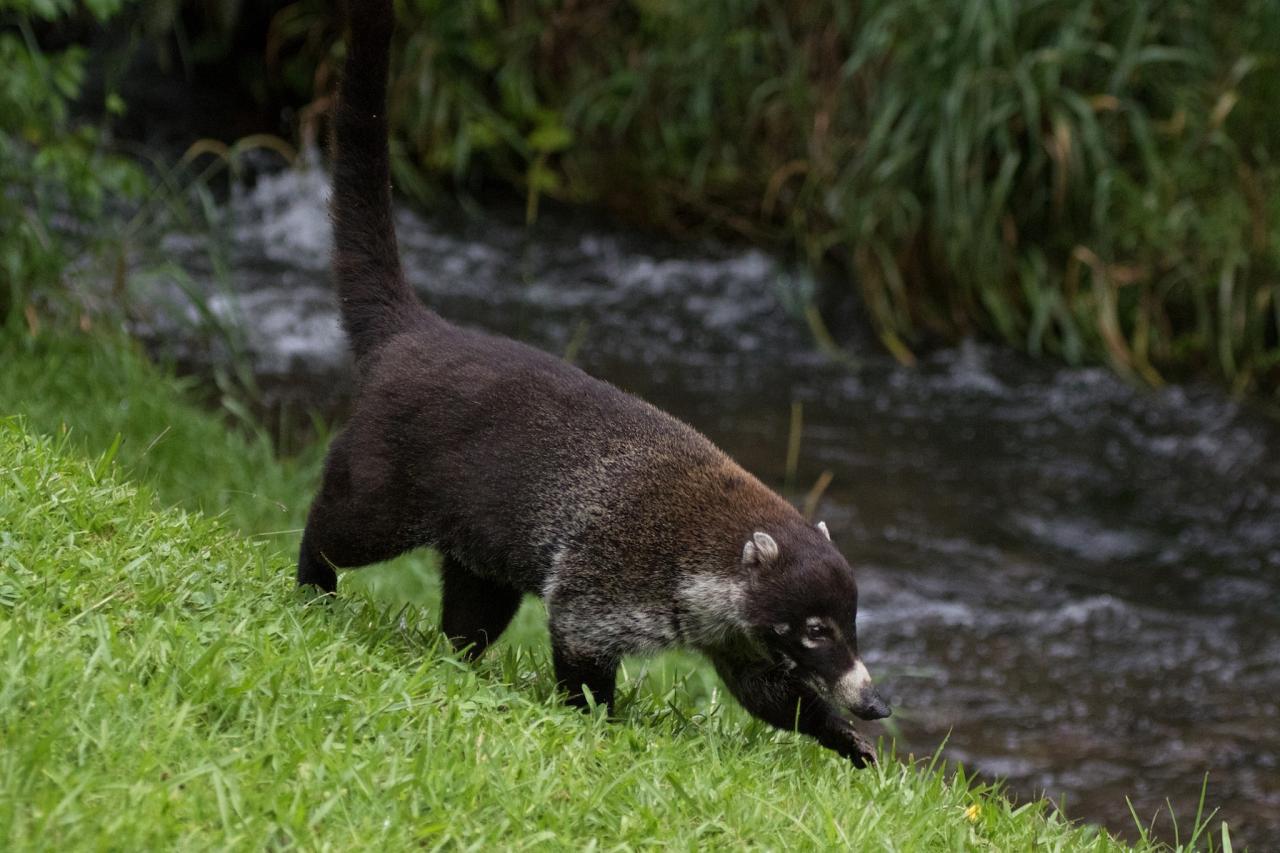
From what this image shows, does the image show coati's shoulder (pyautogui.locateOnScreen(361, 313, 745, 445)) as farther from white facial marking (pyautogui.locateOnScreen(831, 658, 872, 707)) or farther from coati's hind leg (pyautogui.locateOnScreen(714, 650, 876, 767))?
white facial marking (pyautogui.locateOnScreen(831, 658, 872, 707))

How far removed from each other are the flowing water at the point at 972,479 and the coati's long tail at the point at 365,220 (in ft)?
8.91

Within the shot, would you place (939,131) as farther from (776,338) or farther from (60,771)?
(60,771)

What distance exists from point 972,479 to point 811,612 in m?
4.76

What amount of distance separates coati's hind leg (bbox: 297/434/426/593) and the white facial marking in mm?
1244

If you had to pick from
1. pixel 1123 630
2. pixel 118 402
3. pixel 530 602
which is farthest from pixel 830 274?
pixel 118 402

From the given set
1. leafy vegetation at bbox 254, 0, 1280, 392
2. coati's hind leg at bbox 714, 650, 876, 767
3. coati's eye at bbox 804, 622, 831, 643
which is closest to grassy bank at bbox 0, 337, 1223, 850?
coati's hind leg at bbox 714, 650, 876, 767

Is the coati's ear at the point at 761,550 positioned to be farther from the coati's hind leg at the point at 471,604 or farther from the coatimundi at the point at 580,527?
the coati's hind leg at the point at 471,604

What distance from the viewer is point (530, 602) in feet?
21.3

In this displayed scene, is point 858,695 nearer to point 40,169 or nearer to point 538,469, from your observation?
point 538,469

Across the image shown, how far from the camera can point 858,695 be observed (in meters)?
4.00

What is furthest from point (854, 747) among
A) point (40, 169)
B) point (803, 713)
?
point (40, 169)

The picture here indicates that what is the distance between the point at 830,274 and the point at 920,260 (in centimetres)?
82

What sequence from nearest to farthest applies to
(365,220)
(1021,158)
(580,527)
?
(580,527), (365,220), (1021,158)

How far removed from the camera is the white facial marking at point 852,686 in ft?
13.1
